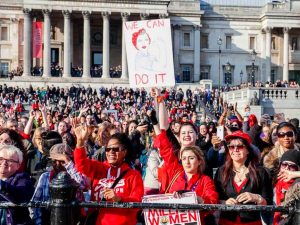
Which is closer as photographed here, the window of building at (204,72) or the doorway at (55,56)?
the doorway at (55,56)

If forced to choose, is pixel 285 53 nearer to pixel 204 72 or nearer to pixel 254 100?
pixel 204 72

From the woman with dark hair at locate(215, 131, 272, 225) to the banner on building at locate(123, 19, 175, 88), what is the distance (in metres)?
2.70

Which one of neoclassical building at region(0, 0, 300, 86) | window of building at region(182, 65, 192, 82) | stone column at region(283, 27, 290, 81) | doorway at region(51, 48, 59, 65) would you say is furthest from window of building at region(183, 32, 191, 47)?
doorway at region(51, 48, 59, 65)

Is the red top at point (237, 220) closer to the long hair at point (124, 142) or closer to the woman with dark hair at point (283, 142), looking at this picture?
the long hair at point (124, 142)

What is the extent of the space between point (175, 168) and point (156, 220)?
1.23 m

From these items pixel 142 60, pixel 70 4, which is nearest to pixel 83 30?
pixel 70 4

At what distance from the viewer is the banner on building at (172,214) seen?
5109 millimetres

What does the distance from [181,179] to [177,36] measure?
55.1 metres

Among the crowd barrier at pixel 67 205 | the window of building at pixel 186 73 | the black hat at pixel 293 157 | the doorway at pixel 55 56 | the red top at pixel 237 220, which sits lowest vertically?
the red top at pixel 237 220

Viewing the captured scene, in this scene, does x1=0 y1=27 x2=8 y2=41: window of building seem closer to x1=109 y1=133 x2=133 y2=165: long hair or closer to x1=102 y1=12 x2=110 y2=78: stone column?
x1=102 y1=12 x2=110 y2=78: stone column

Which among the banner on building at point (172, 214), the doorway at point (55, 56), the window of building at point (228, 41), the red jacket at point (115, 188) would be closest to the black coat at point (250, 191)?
the banner on building at point (172, 214)

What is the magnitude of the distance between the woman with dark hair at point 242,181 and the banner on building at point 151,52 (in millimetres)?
2702

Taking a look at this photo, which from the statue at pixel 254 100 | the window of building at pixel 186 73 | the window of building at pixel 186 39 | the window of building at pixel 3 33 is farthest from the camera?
the window of building at pixel 186 73

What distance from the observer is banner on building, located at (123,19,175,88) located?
8.63 meters
